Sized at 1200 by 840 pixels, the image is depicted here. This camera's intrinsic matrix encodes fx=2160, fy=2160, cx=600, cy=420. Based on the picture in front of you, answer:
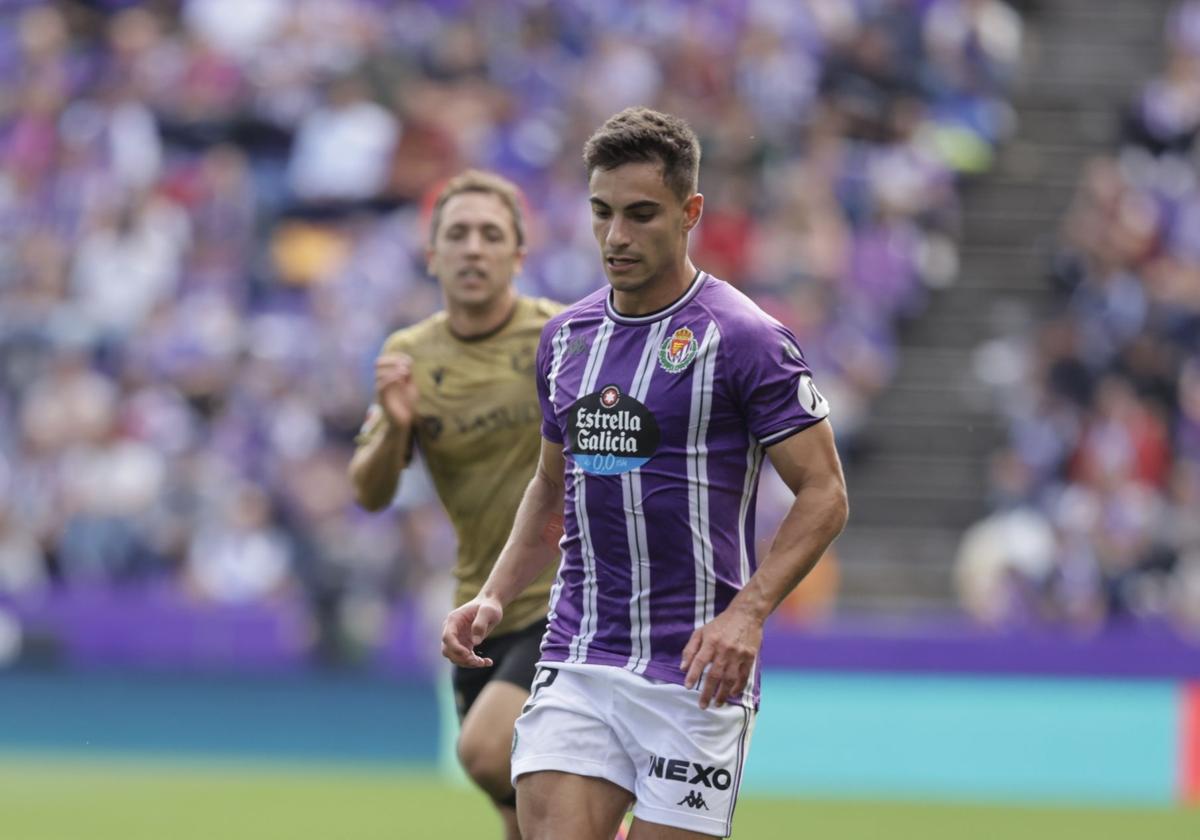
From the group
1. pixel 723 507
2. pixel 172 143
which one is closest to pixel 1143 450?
pixel 172 143

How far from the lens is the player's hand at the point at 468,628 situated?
5871 millimetres

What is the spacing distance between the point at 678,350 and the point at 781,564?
0.63m

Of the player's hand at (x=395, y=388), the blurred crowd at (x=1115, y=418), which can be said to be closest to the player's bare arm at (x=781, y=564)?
the player's hand at (x=395, y=388)

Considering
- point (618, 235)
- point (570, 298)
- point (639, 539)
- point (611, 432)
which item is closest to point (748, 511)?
point (639, 539)

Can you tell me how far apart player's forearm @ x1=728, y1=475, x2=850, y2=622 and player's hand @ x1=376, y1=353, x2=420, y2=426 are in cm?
238

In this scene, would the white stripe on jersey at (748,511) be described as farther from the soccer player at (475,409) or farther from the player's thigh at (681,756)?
the soccer player at (475,409)

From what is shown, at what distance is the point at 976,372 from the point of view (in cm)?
1791

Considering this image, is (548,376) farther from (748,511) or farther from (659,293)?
(748,511)

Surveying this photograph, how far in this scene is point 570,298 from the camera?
16922 millimetres

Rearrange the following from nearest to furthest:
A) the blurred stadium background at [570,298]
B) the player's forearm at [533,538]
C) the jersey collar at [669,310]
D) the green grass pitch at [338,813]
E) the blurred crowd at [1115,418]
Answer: the jersey collar at [669,310]
the player's forearm at [533,538]
the green grass pitch at [338,813]
the blurred stadium background at [570,298]
the blurred crowd at [1115,418]

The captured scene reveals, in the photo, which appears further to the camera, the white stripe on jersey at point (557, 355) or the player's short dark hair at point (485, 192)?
the player's short dark hair at point (485, 192)

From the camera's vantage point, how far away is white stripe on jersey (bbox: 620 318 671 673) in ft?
18.7

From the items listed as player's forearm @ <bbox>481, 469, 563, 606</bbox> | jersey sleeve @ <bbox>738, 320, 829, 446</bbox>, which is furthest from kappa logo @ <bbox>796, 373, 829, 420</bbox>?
player's forearm @ <bbox>481, 469, 563, 606</bbox>

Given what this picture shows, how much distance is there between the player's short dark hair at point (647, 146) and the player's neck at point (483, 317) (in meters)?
2.22
